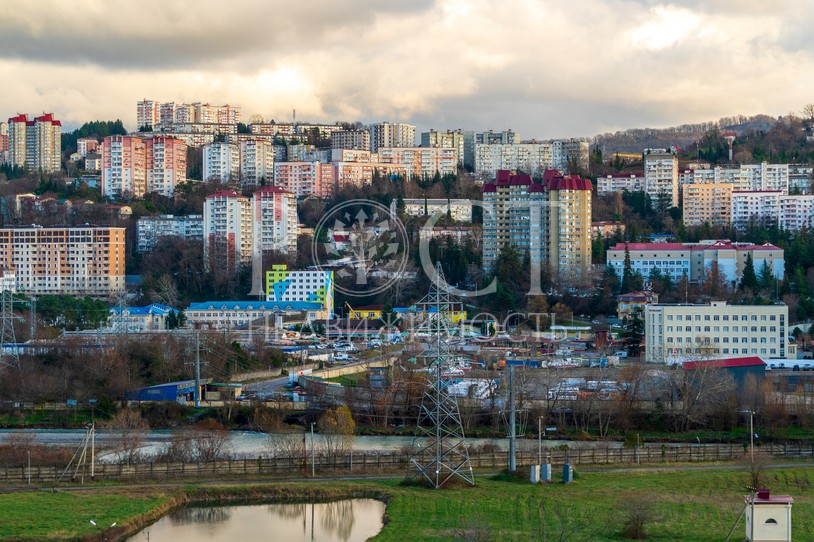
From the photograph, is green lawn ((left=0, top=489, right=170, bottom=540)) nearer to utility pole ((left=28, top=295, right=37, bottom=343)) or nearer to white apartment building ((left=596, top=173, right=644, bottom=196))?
utility pole ((left=28, top=295, right=37, bottom=343))

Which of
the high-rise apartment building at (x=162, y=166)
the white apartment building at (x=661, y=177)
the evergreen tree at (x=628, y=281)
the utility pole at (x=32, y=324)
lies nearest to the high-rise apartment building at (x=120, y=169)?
the high-rise apartment building at (x=162, y=166)

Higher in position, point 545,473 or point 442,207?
point 442,207

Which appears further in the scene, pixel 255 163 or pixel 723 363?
pixel 255 163

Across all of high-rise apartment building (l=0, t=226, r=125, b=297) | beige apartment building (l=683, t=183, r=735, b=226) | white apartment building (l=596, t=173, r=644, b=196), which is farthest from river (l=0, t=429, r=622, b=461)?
white apartment building (l=596, t=173, r=644, b=196)

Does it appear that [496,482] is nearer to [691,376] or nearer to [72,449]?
[72,449]

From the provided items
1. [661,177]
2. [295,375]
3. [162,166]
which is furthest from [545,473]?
[162,166]

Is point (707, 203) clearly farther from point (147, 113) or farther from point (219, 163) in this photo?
point (147, 113)

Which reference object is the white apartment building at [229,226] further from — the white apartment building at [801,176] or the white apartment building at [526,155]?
the white apartment building at [801,176]
